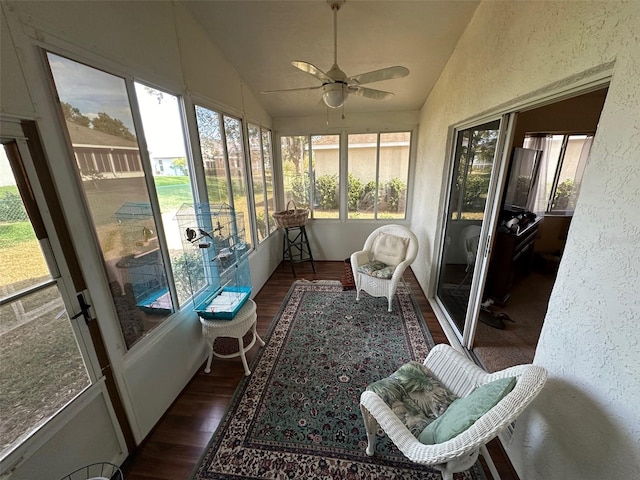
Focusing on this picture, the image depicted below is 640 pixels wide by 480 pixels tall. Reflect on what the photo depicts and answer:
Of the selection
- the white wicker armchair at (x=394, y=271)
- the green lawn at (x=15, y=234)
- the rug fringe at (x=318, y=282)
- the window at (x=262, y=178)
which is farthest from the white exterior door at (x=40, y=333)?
the rug fringe at (x=318, y=282)

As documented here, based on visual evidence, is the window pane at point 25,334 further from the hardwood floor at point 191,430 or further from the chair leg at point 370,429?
the chair leg at point 370,429

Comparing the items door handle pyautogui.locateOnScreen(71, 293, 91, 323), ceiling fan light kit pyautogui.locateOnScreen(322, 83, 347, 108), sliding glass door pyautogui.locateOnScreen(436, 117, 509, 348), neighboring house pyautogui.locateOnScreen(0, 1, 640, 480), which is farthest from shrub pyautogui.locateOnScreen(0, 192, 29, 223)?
sliding glass door pyautogui.locateOnScreen(436, 117, 509, 348)

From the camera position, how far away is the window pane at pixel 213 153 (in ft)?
7.71

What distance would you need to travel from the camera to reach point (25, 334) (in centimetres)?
108

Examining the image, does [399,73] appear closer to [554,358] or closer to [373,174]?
[554,358]

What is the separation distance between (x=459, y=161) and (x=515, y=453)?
235 cm

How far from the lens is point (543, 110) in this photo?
330cm

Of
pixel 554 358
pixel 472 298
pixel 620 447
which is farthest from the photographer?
pixel 472 298

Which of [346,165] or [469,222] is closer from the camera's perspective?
[469,222]

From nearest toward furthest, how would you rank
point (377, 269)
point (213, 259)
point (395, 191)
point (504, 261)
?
point (213, 259) < point (504, 261) < point (377, 269) < point (395, 191)

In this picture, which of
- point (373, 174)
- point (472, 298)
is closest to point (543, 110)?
point (373, 174)

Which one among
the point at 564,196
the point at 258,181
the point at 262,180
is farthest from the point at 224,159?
the point at 564,196

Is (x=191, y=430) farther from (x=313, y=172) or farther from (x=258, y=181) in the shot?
(x=313, y=172)

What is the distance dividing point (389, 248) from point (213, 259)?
216 cm
